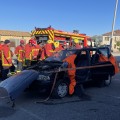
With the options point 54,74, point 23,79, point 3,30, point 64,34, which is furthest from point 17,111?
point 3,30

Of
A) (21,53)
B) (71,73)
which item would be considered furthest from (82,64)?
(21,53)

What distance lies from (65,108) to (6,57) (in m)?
4.84

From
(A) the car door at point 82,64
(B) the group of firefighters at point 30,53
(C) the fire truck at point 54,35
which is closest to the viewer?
(A) the car door at point 82,64

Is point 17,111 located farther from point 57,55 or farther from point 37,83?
point 57,55

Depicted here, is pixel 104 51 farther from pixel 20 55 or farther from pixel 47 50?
pixel 20 55

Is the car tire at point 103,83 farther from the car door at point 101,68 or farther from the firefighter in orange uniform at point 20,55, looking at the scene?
the firefighter in orange uniform at point 20,55

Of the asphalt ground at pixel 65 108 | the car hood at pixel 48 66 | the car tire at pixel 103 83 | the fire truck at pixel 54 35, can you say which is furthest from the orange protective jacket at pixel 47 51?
the fire truck at pixel 54 35

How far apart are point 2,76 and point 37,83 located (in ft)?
12.8

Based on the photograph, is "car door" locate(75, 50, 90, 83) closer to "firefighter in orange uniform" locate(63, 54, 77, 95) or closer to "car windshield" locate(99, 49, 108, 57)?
"firefighter in orange uniform" locate(63, 54, 77, 95)

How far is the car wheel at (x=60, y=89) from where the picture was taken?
8.61 metres

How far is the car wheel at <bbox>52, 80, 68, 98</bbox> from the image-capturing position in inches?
339

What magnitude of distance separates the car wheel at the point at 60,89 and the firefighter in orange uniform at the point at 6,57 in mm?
3616

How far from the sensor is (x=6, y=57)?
11664mm

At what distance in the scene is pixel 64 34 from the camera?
18.4 meters
